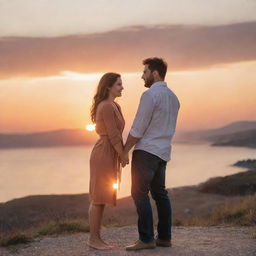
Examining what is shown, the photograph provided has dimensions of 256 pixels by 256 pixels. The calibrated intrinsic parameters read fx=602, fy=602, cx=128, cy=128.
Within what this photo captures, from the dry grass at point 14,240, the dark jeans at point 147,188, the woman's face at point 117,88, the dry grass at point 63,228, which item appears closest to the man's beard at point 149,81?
the woman's face at point 117,88

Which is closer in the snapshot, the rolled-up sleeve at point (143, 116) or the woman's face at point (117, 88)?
the rolled-up sleeve at point (143, 116)

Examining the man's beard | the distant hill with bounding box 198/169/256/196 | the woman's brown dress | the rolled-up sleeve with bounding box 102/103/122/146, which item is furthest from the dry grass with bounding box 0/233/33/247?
the distant hill with bounding box 198/169/256/196

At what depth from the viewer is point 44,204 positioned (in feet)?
74.0

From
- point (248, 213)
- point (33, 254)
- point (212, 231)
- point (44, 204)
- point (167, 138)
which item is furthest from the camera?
point (44, 204)

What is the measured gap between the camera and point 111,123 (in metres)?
7.23

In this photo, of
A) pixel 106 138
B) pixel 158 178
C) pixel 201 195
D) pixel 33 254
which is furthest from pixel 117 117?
pixel 201 195

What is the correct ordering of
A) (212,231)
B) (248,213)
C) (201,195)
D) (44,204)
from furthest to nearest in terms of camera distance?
(201,195), (44,204), (248,213), (212,231)

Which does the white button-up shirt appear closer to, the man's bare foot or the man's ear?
the man's ear

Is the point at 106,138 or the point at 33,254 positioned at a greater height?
the point at 106,138

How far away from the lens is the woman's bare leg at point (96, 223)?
760cm

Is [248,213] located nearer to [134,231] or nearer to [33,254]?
[134,231]

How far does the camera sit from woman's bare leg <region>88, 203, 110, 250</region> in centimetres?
760

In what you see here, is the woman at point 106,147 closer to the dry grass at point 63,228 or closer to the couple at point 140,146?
the couple at point 140,146

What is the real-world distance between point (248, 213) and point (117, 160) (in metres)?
4.21
